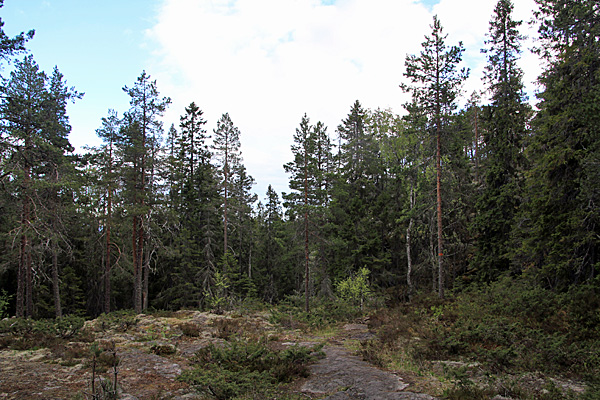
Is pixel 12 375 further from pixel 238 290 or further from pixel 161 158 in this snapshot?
pixel 238 290

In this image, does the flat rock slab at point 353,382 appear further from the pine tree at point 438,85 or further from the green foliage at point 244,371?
the pine tree at point 438,85

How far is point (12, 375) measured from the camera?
7.66 m

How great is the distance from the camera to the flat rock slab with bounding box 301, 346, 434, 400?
672 centimetres

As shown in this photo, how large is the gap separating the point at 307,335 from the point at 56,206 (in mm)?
14530

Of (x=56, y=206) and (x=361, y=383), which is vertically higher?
(x=56, y=206)

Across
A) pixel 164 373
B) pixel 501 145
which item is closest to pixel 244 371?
pixel 164 373

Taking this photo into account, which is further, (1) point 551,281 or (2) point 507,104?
(2) point 507,104

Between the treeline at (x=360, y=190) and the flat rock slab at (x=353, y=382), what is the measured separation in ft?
27.8

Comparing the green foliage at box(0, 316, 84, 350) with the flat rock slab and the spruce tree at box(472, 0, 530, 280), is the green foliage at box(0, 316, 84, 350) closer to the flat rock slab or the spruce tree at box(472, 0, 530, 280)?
the flat rock slab

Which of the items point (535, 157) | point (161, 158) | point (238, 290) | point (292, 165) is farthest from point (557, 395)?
point (238, 290)

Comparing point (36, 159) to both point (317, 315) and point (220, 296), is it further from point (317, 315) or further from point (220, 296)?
point (317, 315)

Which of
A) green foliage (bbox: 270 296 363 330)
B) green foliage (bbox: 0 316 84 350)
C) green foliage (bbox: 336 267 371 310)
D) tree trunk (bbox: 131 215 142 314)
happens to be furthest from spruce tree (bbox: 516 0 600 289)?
tree trunk (bbox: 131 215 142 314)

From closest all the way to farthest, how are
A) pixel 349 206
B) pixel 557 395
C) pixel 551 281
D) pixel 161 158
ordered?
pixel 557 395 < pixel 551 281 < pixel 161 158 < pixel 349 206

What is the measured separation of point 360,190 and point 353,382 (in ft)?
79.3
